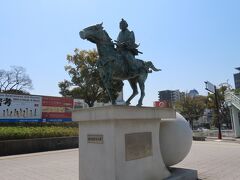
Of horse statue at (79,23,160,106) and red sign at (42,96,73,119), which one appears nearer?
horse statue at (79,23,160,106)

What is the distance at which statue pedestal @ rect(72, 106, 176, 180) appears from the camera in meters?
6.29

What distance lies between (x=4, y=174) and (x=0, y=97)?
37.9ft

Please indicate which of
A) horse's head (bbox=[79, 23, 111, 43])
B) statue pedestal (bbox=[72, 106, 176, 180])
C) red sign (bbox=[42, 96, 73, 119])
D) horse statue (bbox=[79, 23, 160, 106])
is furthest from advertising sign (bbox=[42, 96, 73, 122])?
horse's head (bbox=[79, 23, 111, 43])

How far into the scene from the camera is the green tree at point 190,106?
55219 mm

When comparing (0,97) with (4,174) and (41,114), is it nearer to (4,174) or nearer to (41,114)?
(41,114)

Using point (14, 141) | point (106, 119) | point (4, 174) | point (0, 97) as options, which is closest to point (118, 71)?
point (106, 119)

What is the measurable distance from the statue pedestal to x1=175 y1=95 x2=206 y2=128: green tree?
160ft

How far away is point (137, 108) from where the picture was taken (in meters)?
6.90

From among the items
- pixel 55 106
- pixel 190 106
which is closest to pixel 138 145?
pixel 55 106

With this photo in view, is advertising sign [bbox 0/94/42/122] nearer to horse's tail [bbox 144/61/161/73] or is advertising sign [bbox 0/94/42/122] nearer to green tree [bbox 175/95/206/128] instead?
horse's tail [bbox 144/61/161/73]

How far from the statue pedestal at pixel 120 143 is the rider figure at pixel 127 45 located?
1475 millimetres

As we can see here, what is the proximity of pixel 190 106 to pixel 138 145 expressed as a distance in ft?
166

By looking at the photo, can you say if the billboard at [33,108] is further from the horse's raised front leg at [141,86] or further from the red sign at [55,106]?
the horse's raised front leg at [141,86]

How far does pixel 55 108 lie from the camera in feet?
79.7
